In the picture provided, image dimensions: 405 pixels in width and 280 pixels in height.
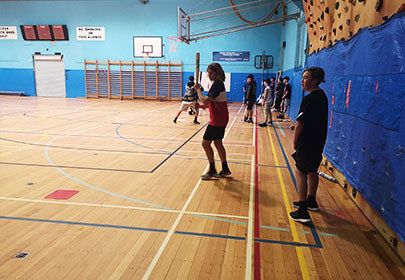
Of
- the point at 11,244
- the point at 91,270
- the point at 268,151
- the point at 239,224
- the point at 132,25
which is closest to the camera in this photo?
the point at 91,270

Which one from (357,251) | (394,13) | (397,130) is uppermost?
(394,13)

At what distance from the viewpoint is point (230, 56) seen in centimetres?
1912

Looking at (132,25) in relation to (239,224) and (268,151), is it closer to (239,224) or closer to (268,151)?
(268,151)

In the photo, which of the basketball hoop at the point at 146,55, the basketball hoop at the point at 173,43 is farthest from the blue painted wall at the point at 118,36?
the basketball hoop at the point at 146,55

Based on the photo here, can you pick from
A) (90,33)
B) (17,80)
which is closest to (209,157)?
(90,33)

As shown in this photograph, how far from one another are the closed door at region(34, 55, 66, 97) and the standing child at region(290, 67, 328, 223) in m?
21.3

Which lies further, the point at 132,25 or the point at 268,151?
the point at 132,25

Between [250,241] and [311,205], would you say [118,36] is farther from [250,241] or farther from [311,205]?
[250,241]

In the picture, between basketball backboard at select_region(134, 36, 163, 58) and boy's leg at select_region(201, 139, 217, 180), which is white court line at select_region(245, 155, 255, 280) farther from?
basketball backboard at select_region(134, 36, 163, 58)

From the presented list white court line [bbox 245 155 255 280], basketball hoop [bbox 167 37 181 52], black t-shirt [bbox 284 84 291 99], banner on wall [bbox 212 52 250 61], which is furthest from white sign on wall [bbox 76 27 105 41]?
white court line [bbox 245 155 255 280]

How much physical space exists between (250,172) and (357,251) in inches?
96.3

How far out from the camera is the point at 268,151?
6676 mm

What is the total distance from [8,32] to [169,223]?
78.0 feet

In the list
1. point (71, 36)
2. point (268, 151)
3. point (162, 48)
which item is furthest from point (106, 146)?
point (71, 36)
